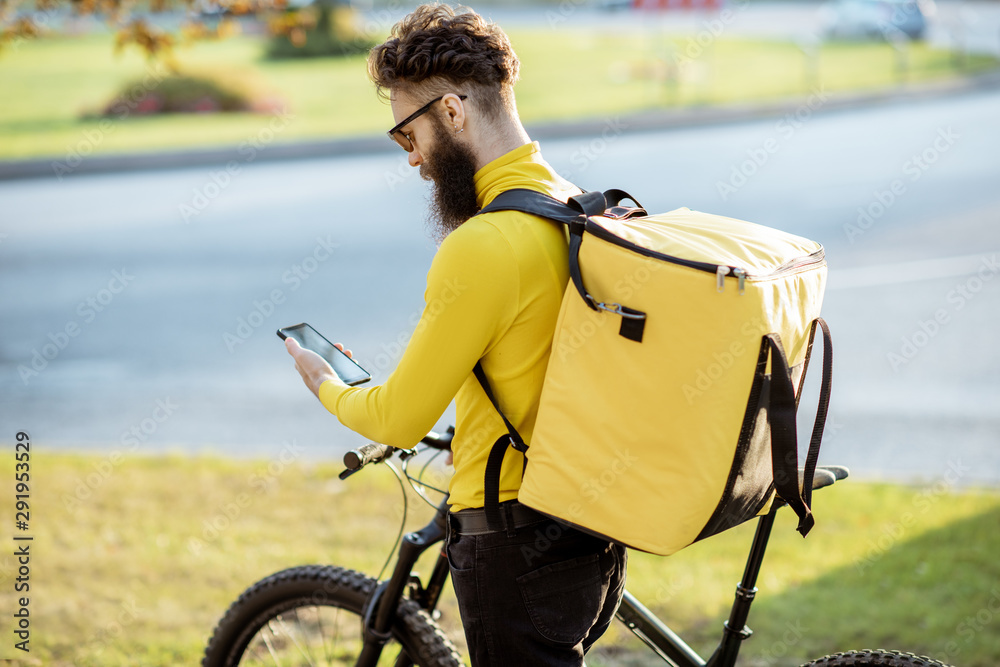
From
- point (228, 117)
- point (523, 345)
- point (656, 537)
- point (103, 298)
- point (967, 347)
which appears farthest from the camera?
point (228, 117)

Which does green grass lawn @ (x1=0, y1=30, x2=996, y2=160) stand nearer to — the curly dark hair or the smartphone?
the smartphone

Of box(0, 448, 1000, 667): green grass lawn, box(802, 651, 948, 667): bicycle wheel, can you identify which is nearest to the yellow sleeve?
box(802, 651, 948, 667): bicycle wheel

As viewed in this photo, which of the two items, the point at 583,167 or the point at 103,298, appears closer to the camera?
Result: the point at 103,298

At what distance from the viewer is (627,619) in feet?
7.98

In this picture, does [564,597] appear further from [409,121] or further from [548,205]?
A: [409,121]

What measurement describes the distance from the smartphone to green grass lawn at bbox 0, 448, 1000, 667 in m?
1.88

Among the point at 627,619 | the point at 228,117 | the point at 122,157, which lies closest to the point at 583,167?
the point at 122,157

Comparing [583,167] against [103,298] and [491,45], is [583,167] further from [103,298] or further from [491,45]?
[491,45]

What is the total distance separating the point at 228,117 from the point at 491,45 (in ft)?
56.8

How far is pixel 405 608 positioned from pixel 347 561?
69.6 inches

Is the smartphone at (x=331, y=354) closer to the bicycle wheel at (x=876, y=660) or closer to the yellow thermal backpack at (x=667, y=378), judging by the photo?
the yellow thermal backpack at (x=667, y=378)

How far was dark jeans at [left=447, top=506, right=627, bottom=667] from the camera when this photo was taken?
1.99 meters

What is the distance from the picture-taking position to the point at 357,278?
338 inches

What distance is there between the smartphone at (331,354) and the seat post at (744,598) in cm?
100
